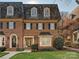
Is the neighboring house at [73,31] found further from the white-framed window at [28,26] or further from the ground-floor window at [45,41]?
the white-framed window at [28,26]

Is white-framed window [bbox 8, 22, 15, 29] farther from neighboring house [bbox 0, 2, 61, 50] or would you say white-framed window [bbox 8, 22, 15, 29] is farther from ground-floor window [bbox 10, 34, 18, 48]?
ground-floor window [bbox 10, 34, 18, 48]

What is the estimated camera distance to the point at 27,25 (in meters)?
53.9

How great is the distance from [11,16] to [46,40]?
7.55 m

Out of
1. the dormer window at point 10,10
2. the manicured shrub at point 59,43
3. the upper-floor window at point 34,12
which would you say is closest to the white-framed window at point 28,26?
the upper-floor window at point 34,12

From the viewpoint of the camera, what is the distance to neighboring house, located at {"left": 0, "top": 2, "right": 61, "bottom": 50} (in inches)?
2058

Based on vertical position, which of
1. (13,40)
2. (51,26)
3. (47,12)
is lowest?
(13,40)

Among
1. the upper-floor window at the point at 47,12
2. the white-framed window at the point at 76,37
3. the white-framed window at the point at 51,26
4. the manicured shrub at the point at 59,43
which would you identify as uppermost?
the upper-floor window at the point at 47,12

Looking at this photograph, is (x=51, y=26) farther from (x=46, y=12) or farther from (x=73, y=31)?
(x=73, y=31)

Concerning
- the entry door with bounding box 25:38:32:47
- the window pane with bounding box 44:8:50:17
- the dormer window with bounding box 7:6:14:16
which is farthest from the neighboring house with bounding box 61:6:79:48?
the dormer window with bounding box 7:6:14:16

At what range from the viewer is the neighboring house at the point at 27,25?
52.3 metres

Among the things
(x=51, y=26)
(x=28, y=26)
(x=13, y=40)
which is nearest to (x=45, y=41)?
(x=51, y=26)

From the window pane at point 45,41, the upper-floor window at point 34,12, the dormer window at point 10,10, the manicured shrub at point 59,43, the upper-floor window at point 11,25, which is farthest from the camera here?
the upper-floor window at point 34,12

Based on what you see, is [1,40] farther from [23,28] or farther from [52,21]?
[52,21]

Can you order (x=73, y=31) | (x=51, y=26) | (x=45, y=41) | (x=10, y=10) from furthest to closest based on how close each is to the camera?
(x=73, y=31), (x=51, y=26), (x=10, y=10), (x=45, y=41)
